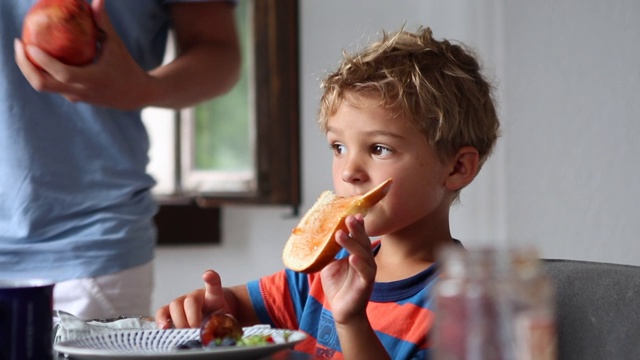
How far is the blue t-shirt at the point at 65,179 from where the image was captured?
166 cm

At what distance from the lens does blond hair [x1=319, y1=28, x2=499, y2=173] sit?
1.52 m

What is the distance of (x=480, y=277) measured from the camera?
2.14 ft

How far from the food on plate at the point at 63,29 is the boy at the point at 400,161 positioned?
42cm

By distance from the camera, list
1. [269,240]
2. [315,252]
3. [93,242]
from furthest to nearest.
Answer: [269,240] → [93,242] → [315,252]

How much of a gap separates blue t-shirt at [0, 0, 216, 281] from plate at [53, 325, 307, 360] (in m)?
0.53

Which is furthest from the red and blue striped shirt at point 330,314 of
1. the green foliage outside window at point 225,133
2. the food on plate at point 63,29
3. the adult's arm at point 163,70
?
the green foliage outside window at point 225,133

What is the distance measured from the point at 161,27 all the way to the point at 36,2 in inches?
9.2

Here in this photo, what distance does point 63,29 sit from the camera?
5.36 ft

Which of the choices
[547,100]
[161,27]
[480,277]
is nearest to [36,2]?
[161,27]

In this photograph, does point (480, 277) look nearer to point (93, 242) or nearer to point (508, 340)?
point (508, 340)

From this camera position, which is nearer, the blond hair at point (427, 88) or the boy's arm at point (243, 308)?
the blond hair at point (427, 88)

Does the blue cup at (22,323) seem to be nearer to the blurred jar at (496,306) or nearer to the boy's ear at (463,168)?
the blurred jar at (496,306)

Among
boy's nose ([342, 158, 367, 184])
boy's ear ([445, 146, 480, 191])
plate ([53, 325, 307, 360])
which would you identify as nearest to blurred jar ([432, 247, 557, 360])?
plate ([53, 325, 307, 360])

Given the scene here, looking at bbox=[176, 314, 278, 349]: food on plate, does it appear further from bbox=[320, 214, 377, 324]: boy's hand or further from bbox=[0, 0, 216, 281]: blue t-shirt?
bbox=[0, 0, 216, 281]: blue t-shirt
